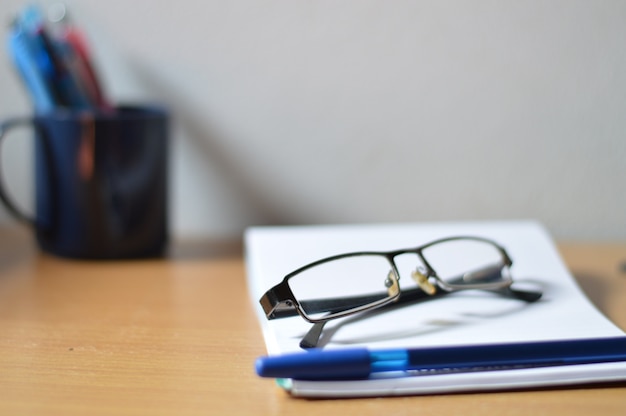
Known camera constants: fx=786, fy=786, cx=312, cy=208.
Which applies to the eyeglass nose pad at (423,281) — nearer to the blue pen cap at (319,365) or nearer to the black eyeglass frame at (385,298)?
the black eyeglass frame at (385,298)

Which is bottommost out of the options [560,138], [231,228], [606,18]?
[231,228]

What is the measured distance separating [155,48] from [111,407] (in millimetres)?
430

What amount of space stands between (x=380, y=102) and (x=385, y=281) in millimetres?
273

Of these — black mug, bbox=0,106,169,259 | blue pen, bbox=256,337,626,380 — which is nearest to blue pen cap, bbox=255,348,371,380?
blue pen, bbox=256,337,626,380

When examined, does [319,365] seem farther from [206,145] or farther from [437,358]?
[206,145]

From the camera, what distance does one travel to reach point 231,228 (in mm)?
784

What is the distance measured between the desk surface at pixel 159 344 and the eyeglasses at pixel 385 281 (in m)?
0.04

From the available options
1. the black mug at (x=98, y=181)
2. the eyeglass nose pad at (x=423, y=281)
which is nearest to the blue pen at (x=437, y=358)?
the eyeglass nose pad at (x=423, y=281)

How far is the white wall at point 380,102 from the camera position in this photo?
729 millimetres

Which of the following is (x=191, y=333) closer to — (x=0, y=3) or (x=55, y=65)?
(x=55, y=65)

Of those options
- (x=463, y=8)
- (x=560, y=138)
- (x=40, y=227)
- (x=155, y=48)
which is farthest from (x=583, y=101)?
(x=40, y=227)

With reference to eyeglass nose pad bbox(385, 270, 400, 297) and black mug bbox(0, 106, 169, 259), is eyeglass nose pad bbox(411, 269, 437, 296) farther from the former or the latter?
black mug bbox(0, 106, 169, 259)

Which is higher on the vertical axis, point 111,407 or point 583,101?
point 583,101

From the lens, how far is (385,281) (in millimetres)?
518
